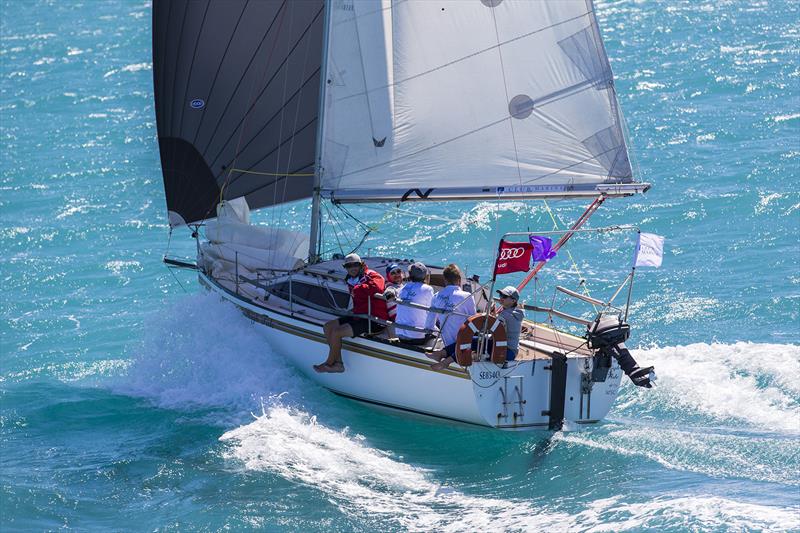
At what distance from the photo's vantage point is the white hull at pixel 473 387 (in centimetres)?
1472

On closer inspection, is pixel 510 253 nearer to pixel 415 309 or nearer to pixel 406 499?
pixel 415 309

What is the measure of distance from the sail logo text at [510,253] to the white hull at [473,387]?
133 cm

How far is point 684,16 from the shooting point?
A: 3684 cm

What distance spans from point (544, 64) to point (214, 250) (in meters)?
5.81

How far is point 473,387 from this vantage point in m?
14.6

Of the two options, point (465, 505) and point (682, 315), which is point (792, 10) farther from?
point (465, 505)

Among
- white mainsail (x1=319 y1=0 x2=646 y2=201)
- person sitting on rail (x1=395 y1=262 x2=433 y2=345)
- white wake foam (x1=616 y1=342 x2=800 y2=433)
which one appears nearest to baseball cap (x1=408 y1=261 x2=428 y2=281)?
person sitting on rail (x1=395 y1=262 x2=433 y2=345)

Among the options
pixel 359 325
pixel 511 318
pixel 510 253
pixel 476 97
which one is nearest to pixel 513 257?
pixel 510 253

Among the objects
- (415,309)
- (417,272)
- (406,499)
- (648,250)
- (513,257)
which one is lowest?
(406,499)

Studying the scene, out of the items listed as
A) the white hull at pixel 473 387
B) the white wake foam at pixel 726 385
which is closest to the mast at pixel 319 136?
the white hull at pixel 473 387

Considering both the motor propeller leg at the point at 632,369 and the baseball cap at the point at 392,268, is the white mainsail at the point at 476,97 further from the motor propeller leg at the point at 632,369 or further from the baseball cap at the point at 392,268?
the motor propeller leg at the point at 632,369

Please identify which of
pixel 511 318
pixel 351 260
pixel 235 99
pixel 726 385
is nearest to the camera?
pixel 511 318

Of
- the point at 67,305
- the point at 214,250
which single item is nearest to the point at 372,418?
the point at 214,250

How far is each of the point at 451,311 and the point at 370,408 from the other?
79.8 inches
